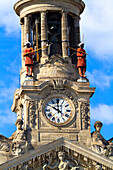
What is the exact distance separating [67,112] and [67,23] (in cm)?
783

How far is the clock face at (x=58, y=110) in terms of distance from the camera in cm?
8206

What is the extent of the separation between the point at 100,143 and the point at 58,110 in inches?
168

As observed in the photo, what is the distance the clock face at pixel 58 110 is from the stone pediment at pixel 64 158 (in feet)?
11.8

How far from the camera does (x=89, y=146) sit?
3191 inches

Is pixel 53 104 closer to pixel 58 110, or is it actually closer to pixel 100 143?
pixel 58 110

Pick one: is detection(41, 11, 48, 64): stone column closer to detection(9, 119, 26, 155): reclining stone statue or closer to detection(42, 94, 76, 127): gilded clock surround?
detection(42, 94, 76, 127): gilded clock surround

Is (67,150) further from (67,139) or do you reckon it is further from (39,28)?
(39,28)

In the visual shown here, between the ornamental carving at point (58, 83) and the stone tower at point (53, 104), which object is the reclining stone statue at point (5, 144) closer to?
the stone tower at point (53, 104)

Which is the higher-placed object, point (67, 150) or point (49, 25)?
point (49, 25)

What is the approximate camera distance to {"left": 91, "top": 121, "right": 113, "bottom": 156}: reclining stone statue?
80.1m

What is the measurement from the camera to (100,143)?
80875 millimetres

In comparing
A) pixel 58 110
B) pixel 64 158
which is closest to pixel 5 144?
pixel 64 158

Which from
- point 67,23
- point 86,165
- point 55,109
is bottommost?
point 86,165

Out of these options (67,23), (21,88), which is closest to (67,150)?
(21,88)
